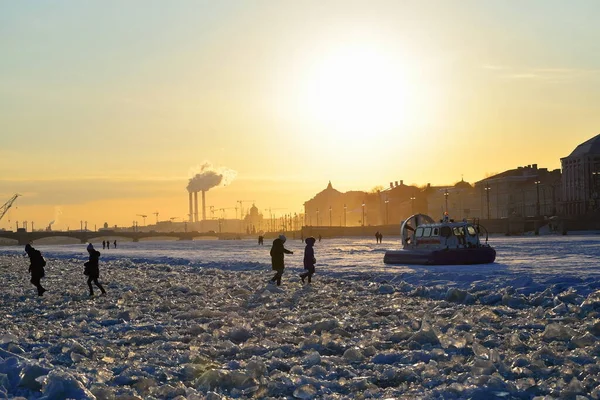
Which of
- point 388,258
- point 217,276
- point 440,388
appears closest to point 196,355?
point 440,388

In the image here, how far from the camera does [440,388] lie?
35.7 ft

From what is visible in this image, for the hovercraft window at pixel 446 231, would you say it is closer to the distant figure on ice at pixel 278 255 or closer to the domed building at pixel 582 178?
the distant figure on ice at pixel 278 255

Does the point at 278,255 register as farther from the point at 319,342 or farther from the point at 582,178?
the point at 582,178

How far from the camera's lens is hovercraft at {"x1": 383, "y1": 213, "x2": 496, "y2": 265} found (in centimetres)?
3397

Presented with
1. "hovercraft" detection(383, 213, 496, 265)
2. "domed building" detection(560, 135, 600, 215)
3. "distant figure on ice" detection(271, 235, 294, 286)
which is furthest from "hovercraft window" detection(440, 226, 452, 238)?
"domed building" detection(560, 135, 600, 215)

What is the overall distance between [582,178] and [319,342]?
134 m

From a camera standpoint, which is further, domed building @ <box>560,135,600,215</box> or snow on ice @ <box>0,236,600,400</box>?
domed building @ <box>560,135,600,215</box>

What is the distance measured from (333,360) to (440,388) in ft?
8.28

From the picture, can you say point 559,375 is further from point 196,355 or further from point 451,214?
point 451,214

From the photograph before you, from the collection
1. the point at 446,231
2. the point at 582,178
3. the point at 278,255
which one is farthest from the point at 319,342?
the point at 582,178

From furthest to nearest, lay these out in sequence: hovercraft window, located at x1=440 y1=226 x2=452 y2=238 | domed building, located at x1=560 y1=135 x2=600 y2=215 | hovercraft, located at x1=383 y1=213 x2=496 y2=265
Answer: domed building, located at x1=560 y1=135 x2=600 y2=215 < hovercraft window, located at x1=440 y1=226 x2=452 y2=238 < hovercraft, located at x1=383 y1=213 x2=496 y2=265

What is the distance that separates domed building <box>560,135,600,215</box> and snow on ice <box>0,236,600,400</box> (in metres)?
119

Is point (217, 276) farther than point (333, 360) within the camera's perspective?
Yes

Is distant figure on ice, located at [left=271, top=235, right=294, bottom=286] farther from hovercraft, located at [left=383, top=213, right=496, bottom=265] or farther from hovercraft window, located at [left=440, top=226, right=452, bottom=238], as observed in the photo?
hovercraft window, located at [left=440, top=226, right=452, bottom=238]
